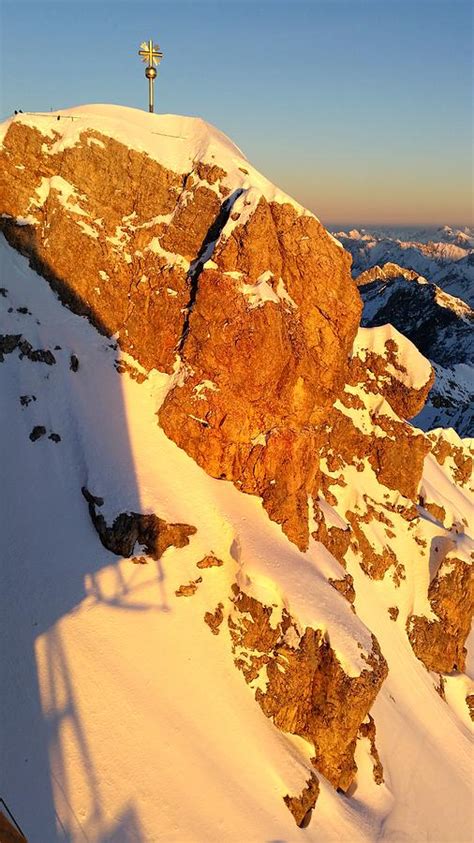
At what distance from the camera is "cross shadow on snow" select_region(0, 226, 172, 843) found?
19.7 meters

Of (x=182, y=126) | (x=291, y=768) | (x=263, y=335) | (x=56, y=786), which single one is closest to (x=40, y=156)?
(x=182, y=126)

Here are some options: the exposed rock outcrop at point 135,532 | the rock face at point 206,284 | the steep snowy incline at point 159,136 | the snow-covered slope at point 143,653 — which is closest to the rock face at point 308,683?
the snow-covered slope at point 143,653

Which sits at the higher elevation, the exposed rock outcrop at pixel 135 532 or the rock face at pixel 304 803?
the exposed rock outcrop at pixel 135 532

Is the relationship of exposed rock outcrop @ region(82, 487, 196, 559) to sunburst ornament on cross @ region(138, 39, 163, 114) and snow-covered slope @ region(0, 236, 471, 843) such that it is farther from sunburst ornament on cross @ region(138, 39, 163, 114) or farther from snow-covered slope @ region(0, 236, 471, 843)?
sunburst ornament on cross @ region(138, 39, 163, 114)

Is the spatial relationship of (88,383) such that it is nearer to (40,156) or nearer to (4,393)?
(4,393)

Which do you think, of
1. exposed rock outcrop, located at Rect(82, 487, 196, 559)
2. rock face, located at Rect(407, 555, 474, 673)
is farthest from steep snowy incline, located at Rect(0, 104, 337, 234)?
rock face, located at Rect(407, 555, 474, 673)

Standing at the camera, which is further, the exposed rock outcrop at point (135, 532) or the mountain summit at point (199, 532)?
the exposed rock outcrop at point (135, 532)

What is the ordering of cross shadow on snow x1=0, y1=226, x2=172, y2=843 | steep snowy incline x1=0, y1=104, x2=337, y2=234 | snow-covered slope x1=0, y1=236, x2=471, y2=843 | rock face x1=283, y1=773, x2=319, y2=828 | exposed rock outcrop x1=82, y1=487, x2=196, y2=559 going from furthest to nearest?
steep snowy incline x1=0, y1=104, x2=337, y2=234
exposed rock outcrop x1=82, y1=487, x2=196, y2=559
rock face x1=283, y1=773, x2=319, y2=828
snow-covered slope x1=0, y1=236, x2=471, y2=843
cross shadow on snow x1=0, y1=226, x2=172, y2=843

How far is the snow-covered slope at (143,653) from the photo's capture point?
20984mm

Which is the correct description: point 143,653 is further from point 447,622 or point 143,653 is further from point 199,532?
point 447,622

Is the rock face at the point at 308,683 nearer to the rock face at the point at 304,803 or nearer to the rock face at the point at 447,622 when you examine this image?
the rock face at the point at 304,803

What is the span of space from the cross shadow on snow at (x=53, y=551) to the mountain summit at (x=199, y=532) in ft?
0.36

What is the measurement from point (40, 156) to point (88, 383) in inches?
717

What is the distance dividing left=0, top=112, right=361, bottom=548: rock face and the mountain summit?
0.56ft
